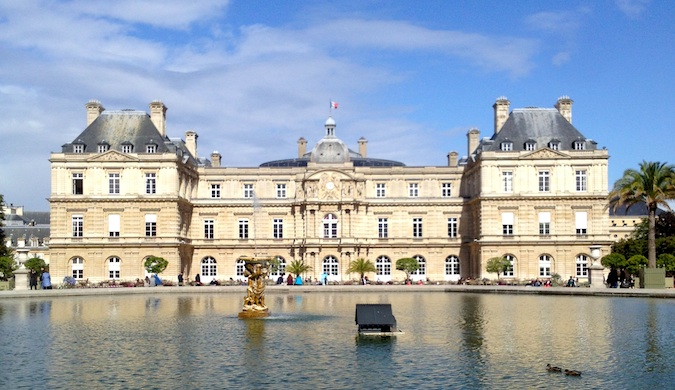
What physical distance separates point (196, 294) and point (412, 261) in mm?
24133

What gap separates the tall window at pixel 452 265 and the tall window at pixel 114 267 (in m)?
29.3

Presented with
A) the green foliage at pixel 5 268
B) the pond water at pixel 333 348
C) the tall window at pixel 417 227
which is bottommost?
the pond water at pixel 333 348

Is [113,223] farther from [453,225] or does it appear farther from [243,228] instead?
[453,225]

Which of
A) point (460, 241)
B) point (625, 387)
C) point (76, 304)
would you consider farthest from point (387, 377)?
point (460, 241)

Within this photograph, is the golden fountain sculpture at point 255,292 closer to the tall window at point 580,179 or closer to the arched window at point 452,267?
the tall window at point 580,179

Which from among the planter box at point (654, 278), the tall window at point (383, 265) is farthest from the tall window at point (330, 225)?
the planter box at point (654, 278)

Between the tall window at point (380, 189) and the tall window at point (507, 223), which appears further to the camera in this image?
the tall window at point (380, 189)

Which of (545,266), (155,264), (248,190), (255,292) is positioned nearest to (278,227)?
(248,190)

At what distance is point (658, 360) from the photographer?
69.0 feet

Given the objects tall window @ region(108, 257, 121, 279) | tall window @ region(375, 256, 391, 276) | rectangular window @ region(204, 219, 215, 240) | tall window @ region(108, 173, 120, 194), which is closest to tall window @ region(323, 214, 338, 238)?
tall window @ region(375, 256, 391, 276)

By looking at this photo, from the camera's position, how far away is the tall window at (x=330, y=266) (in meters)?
74.6

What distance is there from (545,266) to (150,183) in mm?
34605

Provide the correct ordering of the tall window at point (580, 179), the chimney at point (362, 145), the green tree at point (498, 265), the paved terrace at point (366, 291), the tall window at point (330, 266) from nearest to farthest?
the paved terrace at point (366, 291), the green tree at point (498, 265), the tall window at point (580, 179), the tall window at point (330, 266), the chimney at point (362, 145)

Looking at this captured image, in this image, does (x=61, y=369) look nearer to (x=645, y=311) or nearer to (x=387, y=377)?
(x=387, y=377)
